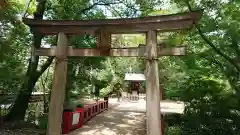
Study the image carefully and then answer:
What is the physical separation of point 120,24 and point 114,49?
2.71 ft

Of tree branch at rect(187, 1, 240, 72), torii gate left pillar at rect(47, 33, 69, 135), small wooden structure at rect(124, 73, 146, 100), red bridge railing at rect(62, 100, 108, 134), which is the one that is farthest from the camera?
small wooden structure at rect(124, 73, 146, 100)

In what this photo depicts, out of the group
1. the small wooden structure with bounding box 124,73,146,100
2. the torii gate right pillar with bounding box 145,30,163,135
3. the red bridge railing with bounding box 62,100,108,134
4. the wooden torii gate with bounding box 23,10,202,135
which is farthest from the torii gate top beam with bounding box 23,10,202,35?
the small wooden structure with bounding box 124,73,146,100

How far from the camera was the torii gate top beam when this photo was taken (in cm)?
651

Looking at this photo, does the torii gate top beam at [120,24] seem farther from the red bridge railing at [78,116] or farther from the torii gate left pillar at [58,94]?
the red bridge railing at [78,116]

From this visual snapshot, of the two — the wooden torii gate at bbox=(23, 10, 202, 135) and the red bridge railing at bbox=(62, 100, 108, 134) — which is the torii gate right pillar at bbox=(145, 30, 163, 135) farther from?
the red bridge railing at bbox=(62, 100, 108, 134)

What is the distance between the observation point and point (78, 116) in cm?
1012

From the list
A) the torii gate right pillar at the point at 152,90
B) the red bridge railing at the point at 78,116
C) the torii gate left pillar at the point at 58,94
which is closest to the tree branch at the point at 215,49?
the torii gate right pillar at the point at 152,90

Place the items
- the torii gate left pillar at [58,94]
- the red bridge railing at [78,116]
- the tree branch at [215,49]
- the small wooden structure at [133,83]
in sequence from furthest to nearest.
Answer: the small wooden structure at [133,83] → the tree branch at [215,49] → the red bridge railing at [78,116] → the torii gate left pillar at [58,94]

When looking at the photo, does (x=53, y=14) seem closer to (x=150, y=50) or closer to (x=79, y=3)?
(x=79, y=3)

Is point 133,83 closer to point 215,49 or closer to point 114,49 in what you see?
point 215,49

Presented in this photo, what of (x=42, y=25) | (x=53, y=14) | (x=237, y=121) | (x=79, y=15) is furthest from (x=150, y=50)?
(x=53, y=14)

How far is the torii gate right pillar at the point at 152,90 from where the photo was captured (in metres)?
6.47

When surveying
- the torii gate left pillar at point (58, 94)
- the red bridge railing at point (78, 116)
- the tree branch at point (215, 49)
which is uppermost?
the tree branch at point (215, 49)

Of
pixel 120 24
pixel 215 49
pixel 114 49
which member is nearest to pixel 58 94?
pixel 114 49
